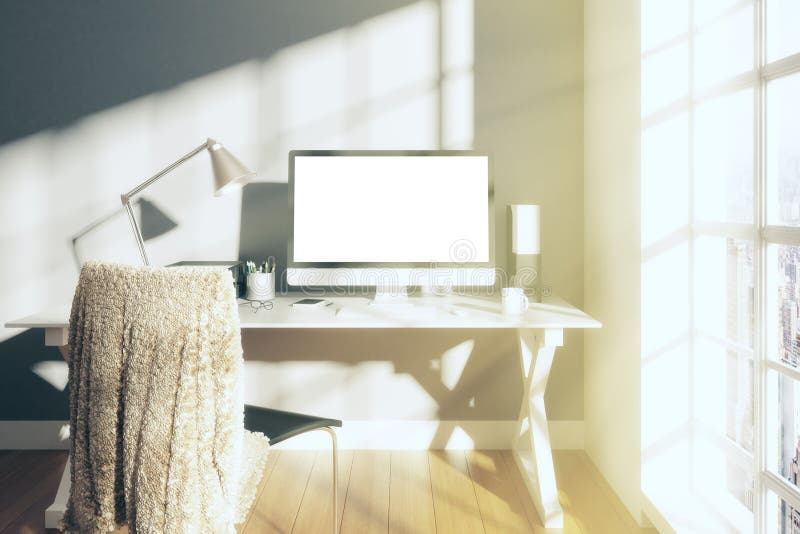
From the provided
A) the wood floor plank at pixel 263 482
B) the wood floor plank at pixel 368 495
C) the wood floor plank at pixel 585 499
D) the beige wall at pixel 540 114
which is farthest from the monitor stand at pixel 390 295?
the wood floor plank at pixel 585 499

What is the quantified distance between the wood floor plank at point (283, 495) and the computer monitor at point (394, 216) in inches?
31.4

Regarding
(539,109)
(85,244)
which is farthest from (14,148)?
(539,109)

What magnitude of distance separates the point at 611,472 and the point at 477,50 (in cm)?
179

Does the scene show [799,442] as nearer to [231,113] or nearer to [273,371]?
[273,371]

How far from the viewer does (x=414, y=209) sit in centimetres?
209

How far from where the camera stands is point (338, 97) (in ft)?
7.96

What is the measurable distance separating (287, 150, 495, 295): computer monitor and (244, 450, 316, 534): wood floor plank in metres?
0.80

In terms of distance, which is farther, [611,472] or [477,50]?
[477,50]

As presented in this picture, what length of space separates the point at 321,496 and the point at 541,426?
843 millimetres

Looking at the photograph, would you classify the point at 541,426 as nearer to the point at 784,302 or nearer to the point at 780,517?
the point at 780,517

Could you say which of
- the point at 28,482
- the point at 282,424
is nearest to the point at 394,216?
the point at 282,424

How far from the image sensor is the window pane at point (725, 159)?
1.58 m

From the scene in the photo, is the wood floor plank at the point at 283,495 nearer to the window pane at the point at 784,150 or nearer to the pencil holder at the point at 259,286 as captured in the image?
the pencil holder at the point at 259,286

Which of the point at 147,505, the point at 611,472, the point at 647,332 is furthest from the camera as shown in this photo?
the point at 611,472
